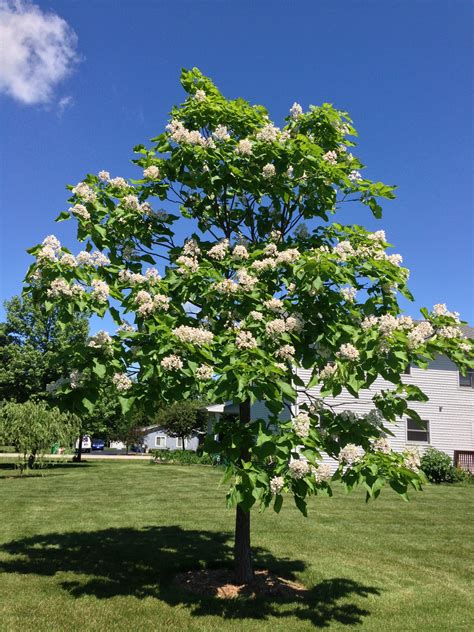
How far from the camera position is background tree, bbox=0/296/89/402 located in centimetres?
3562

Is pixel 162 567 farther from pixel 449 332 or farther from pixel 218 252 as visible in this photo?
pixel 449 332

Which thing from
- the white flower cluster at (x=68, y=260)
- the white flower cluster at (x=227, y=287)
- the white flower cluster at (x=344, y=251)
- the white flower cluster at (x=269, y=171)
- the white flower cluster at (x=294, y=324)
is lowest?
the white flower cluster at (x=294, y=324)

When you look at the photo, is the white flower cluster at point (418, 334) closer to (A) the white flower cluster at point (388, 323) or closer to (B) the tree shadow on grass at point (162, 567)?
(A) the white flower cluster at point (388, 323)

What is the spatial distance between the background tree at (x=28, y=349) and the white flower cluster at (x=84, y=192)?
27.0 metres

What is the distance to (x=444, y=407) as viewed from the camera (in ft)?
92.3

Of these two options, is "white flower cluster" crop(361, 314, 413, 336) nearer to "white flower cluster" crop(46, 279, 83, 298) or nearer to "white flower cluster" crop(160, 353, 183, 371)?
"white flower cluster" crop(160, 353, 183, 371)

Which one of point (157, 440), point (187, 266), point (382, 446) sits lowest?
point (157, 440)

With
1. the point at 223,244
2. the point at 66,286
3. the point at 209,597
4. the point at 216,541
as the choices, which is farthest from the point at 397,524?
the point at 66,286

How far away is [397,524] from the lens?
47.0ft

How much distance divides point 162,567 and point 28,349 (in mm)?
31191

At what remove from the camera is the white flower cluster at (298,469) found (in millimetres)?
5621

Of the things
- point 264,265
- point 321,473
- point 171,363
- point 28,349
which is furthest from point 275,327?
point 28,349

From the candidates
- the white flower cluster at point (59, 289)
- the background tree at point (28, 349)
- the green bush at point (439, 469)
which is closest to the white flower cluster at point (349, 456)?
the white flower cluster at point (59, 289)

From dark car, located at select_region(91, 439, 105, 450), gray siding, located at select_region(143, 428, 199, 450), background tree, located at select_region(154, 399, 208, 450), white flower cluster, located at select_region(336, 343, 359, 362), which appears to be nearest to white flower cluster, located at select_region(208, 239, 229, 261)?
white flower cluster, located at select_region(336, 343, 359, 362)
